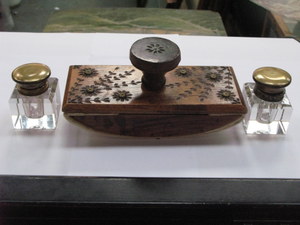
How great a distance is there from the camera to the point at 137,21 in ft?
4.39

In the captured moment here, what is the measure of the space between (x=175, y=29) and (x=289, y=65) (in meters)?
0.49

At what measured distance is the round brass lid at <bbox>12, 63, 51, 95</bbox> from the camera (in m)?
0.61

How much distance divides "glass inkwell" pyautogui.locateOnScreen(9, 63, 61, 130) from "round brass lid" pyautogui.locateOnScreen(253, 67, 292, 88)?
31 cm

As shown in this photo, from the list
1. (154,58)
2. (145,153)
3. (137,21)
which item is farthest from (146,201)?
(137,21)

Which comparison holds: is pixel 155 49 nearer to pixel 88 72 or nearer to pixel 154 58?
pixel 154 58

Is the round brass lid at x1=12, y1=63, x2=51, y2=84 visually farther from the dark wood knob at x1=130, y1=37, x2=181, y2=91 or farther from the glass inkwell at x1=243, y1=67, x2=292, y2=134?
the glass inkwell at x1=243, y1=67, x2=292, y2=134

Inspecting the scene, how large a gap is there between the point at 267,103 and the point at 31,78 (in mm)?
353

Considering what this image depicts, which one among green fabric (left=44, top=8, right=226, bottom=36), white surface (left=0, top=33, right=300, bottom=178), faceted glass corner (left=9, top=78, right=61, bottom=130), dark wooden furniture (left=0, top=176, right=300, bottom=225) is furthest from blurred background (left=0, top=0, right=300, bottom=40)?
dark wooden furniture (left=0, top=176, right=300, bottom=225)

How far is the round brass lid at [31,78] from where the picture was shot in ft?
1.99

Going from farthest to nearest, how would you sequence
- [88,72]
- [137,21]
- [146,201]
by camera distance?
1. [137,21]
2. [88,72]
3. [146,201]

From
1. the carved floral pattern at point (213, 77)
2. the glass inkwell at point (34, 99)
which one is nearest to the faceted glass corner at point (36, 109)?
the glass inkwell at point (34, 99)

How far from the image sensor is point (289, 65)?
2.89 feet

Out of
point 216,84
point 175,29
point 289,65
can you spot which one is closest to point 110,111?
point 216,84

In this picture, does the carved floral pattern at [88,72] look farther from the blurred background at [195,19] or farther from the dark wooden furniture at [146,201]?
the blurred background at [195,19]
